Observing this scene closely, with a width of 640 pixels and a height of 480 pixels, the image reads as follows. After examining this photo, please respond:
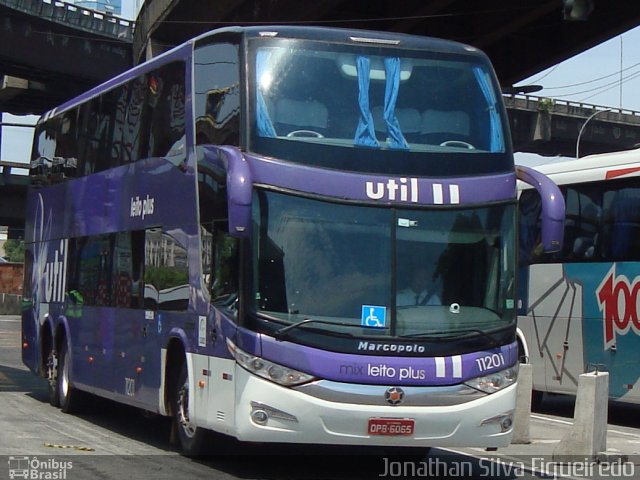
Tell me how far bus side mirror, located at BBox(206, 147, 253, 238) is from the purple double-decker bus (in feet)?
0.06

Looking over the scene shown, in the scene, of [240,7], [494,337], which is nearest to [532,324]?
[494,337]

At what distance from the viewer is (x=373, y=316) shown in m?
10.6

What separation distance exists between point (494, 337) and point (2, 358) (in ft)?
68.8

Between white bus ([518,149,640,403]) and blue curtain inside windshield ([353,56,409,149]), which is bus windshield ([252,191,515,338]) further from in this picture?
white bus ([518,149,640,403])

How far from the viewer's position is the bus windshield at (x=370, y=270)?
1054cm

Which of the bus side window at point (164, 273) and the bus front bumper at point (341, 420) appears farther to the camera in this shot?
the bus side window at point (164, 273)

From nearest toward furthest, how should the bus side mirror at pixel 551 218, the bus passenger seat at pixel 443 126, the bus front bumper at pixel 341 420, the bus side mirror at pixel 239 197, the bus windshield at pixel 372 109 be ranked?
the bus side mirror at pixel 239 197 → the bus front bumper at pixel 341 420 → the bus windshield at pixel 372 109 → the bus side mirror at pixel 551 218 → the bus passenger seat at pixel 443 126

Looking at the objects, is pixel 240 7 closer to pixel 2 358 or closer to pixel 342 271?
pixel 2 358

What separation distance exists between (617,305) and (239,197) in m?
8.47

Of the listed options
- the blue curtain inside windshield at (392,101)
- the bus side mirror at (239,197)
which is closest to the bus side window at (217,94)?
the bus side mirror at (239,197)

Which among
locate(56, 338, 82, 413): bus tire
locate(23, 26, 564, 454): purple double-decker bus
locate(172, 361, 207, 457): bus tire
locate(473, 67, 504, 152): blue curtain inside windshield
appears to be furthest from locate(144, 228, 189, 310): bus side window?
locate(56, 338, 82, 413): bus tire

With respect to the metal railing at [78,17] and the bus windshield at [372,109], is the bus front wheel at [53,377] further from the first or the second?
Result: the metal railing at [78,17]

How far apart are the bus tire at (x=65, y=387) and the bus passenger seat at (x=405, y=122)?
24.9ft

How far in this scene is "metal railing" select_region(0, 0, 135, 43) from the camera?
48344mm
